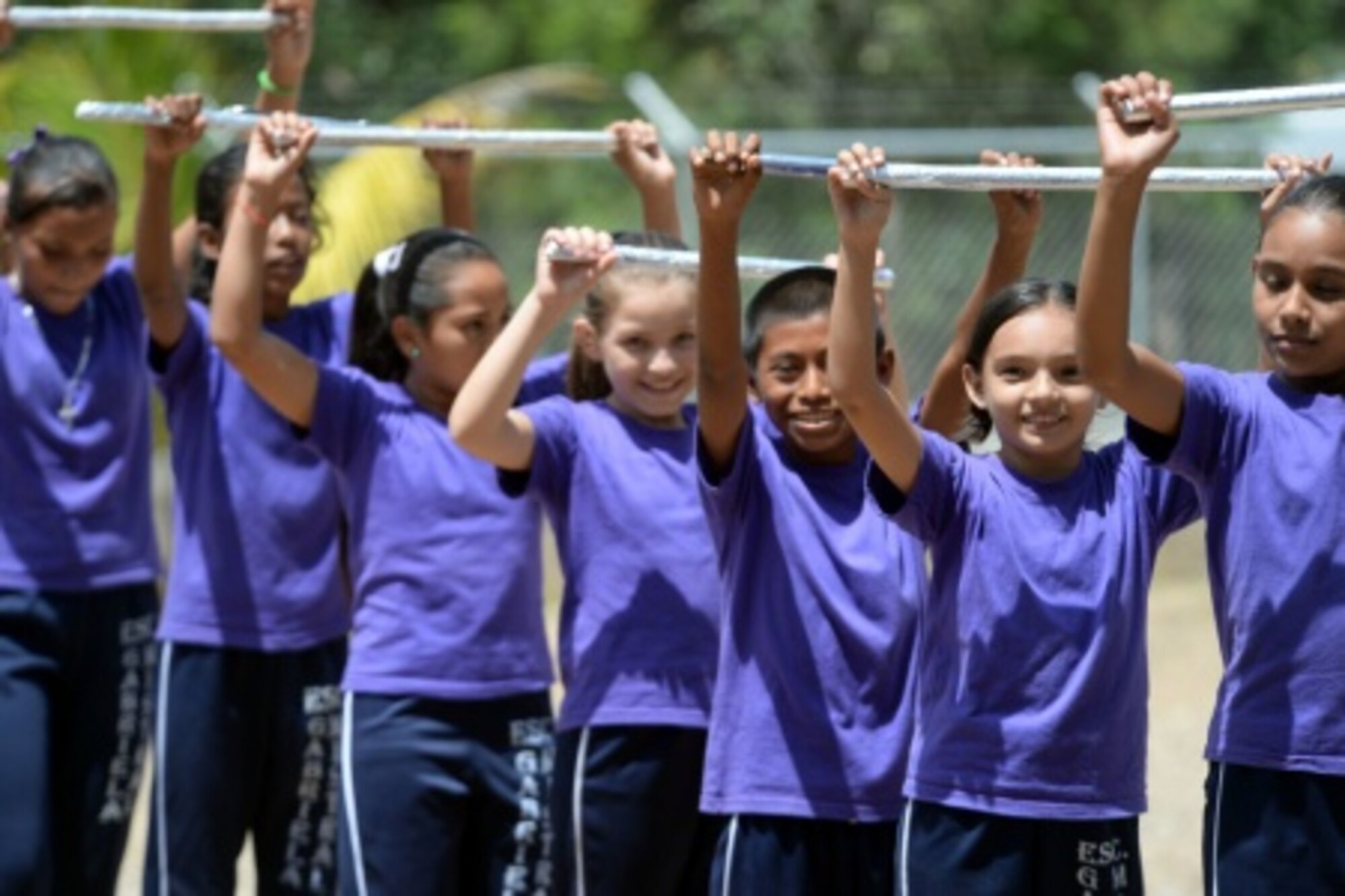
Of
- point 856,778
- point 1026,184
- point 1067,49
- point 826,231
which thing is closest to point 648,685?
point 856,778

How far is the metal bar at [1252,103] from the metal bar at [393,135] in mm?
1747

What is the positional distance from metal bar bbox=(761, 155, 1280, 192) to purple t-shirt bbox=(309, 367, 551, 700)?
1.16 meters

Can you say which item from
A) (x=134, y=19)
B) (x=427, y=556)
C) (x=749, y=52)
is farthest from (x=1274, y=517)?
(x=749, y=52)

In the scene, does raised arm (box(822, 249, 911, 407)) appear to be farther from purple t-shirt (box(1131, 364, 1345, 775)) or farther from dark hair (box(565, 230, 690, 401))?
purple t-shirt (box(1131, 364, 1345, 775))

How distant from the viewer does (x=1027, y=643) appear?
14.5ft

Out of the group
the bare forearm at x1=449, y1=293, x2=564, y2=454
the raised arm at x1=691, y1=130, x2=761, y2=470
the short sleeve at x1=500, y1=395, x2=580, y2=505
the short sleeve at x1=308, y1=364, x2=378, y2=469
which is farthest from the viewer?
the short sleeve at x1=308, y1=364, x2=378, y2=469

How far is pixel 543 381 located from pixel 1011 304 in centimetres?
158

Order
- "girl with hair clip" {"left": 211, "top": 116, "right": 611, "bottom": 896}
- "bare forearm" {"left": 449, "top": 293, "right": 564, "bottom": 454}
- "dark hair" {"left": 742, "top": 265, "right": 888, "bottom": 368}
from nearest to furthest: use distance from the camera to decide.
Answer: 1. "dark hair" {"left": 742, "top": 265, "right": 888, "bottom": 368}
2. "bare forearm" {"left": 449, "top": 293, "right": 564, "bottom": 454}
3. "girl with hair clip" {"left": 211, "top": 116, "right": 611, "bottom": 896}

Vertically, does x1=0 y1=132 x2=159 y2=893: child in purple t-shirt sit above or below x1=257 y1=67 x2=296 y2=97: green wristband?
below

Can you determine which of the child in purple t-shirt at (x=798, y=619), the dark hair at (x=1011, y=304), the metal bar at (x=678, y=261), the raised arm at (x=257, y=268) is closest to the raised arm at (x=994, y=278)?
the metal bar at (x=678, y=261)

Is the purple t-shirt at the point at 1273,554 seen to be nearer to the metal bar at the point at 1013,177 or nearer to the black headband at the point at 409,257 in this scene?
the metal bar at the point at 1013,177

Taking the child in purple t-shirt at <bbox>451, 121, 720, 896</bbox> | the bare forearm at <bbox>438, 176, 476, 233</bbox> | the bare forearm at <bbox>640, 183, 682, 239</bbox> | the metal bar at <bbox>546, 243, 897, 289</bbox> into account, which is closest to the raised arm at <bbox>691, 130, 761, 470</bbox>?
the metal bar at <bbox>546, 243, 897, 289</bbox>

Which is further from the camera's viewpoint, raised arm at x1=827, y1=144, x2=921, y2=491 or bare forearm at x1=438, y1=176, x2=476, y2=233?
bare forearm at x1=438, y1=176, x2=476, y2=233

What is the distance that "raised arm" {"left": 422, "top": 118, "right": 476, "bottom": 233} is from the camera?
248 inches
